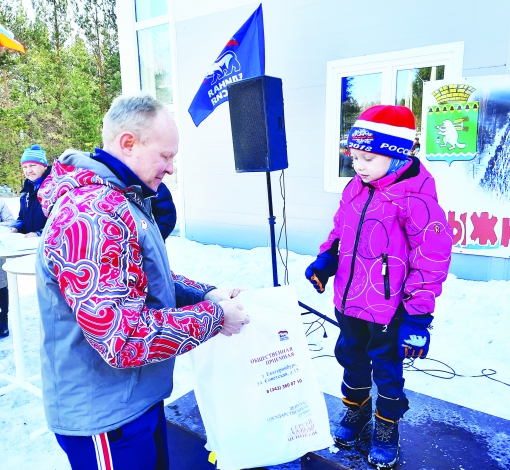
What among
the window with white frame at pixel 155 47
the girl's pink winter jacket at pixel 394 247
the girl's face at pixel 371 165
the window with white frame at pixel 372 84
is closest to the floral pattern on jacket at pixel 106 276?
the girl's pink winter jacket at pixel 394 247

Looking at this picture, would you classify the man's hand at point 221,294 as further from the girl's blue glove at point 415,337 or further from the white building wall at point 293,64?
the white building wall at point 293,64

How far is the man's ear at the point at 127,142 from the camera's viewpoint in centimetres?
110

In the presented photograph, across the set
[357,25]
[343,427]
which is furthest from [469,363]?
[357,25]

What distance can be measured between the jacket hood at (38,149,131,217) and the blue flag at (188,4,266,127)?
349cm

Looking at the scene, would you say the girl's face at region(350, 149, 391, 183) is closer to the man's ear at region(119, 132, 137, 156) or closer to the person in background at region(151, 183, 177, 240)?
the man's ear at region(119, 132, 137, 156)

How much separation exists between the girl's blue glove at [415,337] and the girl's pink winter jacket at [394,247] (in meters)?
0.04

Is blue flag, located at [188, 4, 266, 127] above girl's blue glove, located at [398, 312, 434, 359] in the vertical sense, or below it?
above

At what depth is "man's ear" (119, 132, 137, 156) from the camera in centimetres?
110

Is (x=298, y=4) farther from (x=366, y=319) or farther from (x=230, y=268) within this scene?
(x=366, y=319)

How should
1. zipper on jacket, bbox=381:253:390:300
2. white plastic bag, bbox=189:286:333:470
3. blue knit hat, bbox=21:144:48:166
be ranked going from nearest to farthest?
white plastic bag, bbox=189:286:333:470 < zipper on jacket, bbox=381:253:390:300 < blue knit hat, bbox=21:144:48:166

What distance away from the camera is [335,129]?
5465mm

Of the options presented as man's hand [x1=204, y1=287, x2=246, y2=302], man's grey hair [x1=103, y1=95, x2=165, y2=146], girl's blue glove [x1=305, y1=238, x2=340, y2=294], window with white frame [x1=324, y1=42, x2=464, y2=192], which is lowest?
girl's blue glove [x1=305, y1=238, x2=340, y2=294]

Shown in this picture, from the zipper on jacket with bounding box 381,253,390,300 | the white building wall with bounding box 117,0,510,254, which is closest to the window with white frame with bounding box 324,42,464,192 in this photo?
the white building wall with bounding box 117,0,510,254

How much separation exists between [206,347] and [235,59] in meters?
3.78
